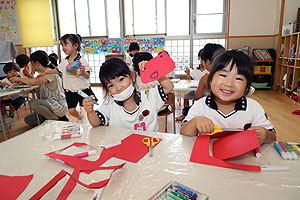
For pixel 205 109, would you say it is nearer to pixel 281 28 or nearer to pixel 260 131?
pixel 260 131

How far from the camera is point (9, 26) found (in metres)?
6.57

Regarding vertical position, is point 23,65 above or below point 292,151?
above

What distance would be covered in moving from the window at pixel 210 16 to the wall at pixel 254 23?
0.32 meters

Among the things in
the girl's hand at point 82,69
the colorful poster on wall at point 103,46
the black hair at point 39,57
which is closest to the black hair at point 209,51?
the girl's hand at point 82,69

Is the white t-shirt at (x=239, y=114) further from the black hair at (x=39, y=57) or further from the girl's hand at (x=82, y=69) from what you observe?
the black hair at (x=39, y=57)

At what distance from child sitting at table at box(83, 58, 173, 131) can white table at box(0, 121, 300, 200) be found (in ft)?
1.21

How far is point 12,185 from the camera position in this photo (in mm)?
668

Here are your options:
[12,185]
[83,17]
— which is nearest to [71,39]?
[12,185]

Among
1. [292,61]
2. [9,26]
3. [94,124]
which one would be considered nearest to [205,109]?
[94,124]

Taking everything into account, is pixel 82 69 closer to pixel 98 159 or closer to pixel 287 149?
pixel 98 159

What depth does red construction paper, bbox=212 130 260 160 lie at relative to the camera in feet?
2.38

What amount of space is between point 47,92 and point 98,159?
2.56m

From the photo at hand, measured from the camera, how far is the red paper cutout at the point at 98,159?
2.06 ft

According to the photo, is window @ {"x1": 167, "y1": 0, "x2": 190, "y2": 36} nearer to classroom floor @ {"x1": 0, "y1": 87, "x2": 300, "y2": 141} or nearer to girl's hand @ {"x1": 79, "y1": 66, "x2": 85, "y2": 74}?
classroom floor @ {"x1": 0, "y1": 87, "x2": 300, "y2": 141}
